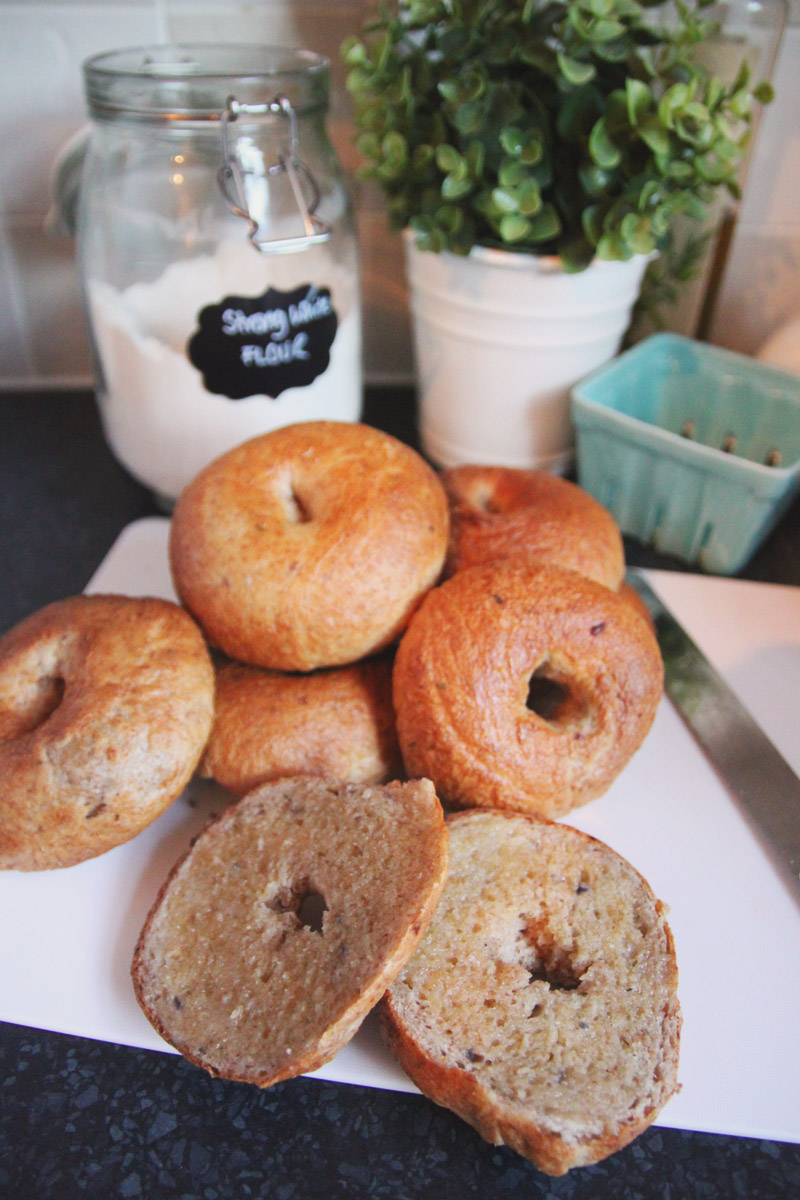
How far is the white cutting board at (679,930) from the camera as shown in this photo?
0.70 metres

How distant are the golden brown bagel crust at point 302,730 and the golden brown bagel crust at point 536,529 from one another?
0.20 m

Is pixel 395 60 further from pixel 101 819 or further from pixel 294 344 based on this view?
pixel 101 819

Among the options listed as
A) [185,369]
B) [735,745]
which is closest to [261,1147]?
[735,745]

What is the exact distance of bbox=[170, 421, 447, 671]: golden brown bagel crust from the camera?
866 mm

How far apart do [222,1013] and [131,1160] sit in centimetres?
12

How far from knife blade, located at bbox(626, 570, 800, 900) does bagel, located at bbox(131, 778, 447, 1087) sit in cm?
39

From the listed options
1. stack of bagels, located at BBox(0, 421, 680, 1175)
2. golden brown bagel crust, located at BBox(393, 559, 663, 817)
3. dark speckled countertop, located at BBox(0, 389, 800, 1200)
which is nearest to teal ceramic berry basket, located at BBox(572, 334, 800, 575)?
stack of bagels, located at BBox(0, 421, 680, 1175)

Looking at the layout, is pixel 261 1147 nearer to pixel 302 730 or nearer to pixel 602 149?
pixel 302 730

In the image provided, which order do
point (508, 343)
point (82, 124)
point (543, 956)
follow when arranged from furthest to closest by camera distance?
point (82, 124) < point (508, 343) < point (543, 956)

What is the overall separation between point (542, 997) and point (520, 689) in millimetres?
286

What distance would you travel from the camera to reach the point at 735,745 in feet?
3.21

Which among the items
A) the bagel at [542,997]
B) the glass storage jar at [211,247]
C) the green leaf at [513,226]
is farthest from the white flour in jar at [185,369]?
the bagel at [542,997]

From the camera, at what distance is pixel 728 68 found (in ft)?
4.23

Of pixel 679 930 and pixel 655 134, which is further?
pixel 655 134
